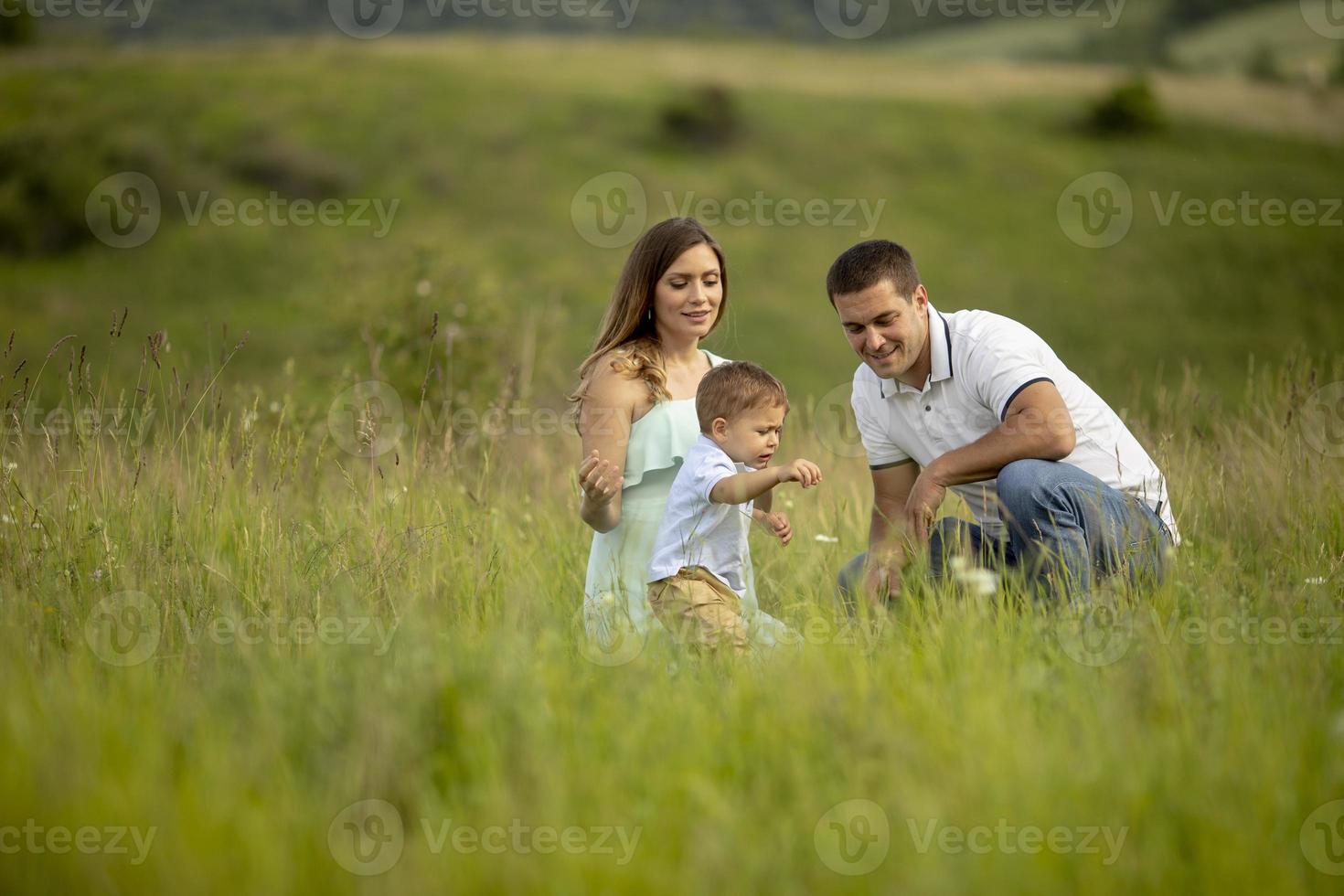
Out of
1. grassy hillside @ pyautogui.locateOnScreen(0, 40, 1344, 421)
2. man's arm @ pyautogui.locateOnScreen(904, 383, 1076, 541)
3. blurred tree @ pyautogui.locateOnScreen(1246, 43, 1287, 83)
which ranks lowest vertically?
man's arm @ pyautogui.locateOnScreen(904, 383, 1076, 541)

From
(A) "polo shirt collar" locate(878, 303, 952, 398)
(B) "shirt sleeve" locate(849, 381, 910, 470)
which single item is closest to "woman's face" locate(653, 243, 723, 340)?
(B) "shirt sleeve" locate(849, 381, 910, 470)

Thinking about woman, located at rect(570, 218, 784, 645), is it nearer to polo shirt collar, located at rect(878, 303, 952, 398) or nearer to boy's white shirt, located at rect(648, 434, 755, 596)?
boy's white shirt, located at rect(648, 434, 755, 596)

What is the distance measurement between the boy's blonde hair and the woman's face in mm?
526

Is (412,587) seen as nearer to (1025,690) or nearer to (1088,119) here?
(1025,690)

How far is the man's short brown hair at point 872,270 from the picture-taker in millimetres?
4055

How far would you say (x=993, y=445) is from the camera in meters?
4.03

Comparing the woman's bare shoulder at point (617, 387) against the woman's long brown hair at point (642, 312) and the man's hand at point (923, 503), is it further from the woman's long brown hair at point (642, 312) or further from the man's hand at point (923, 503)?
the man's hand at point (923, 503)

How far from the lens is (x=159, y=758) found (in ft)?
8.45

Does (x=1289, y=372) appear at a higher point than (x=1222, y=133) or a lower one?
lower

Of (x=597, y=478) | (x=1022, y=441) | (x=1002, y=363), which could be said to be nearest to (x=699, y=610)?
(x=597, y=478)

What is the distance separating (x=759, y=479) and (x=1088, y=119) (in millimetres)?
50964

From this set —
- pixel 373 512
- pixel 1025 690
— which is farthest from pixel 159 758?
pixel 1025 690

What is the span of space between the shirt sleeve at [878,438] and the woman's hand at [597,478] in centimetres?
124

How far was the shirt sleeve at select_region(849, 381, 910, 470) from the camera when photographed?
4520 millimetres
